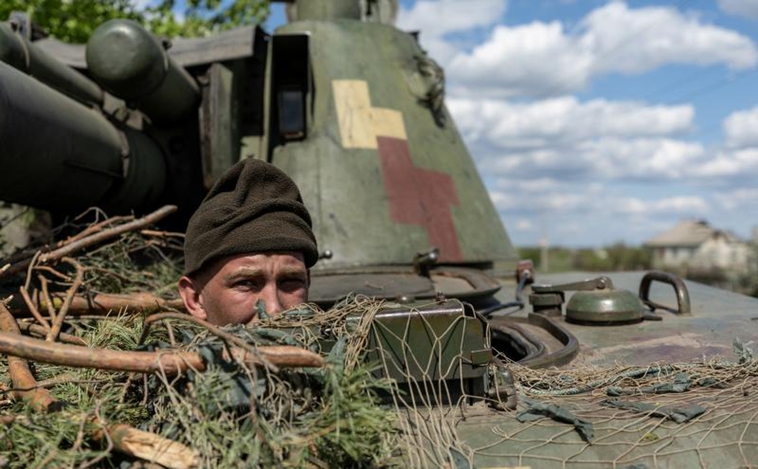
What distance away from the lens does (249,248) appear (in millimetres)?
2283

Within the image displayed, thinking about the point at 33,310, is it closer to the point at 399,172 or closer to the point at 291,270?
the point at 291,270

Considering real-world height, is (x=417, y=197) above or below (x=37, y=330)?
above

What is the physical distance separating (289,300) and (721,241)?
4778 cm

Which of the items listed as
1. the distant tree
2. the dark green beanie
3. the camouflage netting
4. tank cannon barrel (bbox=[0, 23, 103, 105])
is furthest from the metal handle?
the distant tree

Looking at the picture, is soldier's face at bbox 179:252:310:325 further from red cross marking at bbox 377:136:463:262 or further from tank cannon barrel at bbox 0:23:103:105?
red cross marking at bbox 377:136:463:262

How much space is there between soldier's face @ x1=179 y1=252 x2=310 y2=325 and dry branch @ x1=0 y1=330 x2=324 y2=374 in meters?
0.70

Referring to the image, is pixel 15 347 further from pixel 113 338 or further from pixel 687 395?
pixel 687 395

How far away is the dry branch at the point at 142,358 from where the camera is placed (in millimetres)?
1538

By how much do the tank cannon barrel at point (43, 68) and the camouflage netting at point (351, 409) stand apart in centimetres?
156

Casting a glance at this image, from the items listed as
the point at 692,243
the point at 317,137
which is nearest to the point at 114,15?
the point at 317,137

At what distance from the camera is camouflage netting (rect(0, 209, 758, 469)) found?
59.0 inches

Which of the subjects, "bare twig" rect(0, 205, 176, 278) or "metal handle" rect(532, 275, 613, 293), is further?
"metal handle" rect(532, 275, 613, 293)

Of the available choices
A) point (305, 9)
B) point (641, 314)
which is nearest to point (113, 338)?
point (641, 314)

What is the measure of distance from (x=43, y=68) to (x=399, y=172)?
195 cm
